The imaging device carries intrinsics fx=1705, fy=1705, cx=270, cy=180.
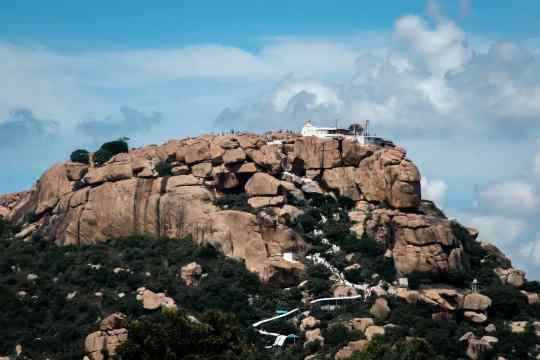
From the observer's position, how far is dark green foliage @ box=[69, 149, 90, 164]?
166875 mm

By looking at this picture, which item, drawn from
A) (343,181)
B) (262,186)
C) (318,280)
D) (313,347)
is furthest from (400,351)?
(343,181)

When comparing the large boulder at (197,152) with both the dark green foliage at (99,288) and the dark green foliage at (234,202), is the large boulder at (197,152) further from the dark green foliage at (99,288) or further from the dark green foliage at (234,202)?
the dark green foliage at (99,288)

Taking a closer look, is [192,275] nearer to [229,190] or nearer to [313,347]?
[229,190]

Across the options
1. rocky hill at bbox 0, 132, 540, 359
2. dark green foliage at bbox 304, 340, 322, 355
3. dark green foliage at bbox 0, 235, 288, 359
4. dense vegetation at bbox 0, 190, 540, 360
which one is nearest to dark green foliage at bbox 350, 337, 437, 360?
dense vegetation at bbox 0, 190, 540, 360

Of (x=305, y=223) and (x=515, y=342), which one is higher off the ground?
(x=305, y=223)

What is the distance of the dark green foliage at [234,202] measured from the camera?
149 metres

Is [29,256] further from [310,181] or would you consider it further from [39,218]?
[310,181]

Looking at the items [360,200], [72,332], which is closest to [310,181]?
[360,200]

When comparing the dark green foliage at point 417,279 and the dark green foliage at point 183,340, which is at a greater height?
the dark green foliage at point 417,279

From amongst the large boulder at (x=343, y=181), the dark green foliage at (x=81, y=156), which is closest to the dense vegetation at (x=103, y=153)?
the dark green foliage at (x=81, y=156)

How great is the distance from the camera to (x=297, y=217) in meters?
150

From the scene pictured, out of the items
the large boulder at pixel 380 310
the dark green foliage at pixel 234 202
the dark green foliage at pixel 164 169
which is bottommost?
the large boulder at pixel 380 310

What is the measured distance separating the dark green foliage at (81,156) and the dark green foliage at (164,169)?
12.4 meters

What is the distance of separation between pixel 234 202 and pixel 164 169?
895 cm
